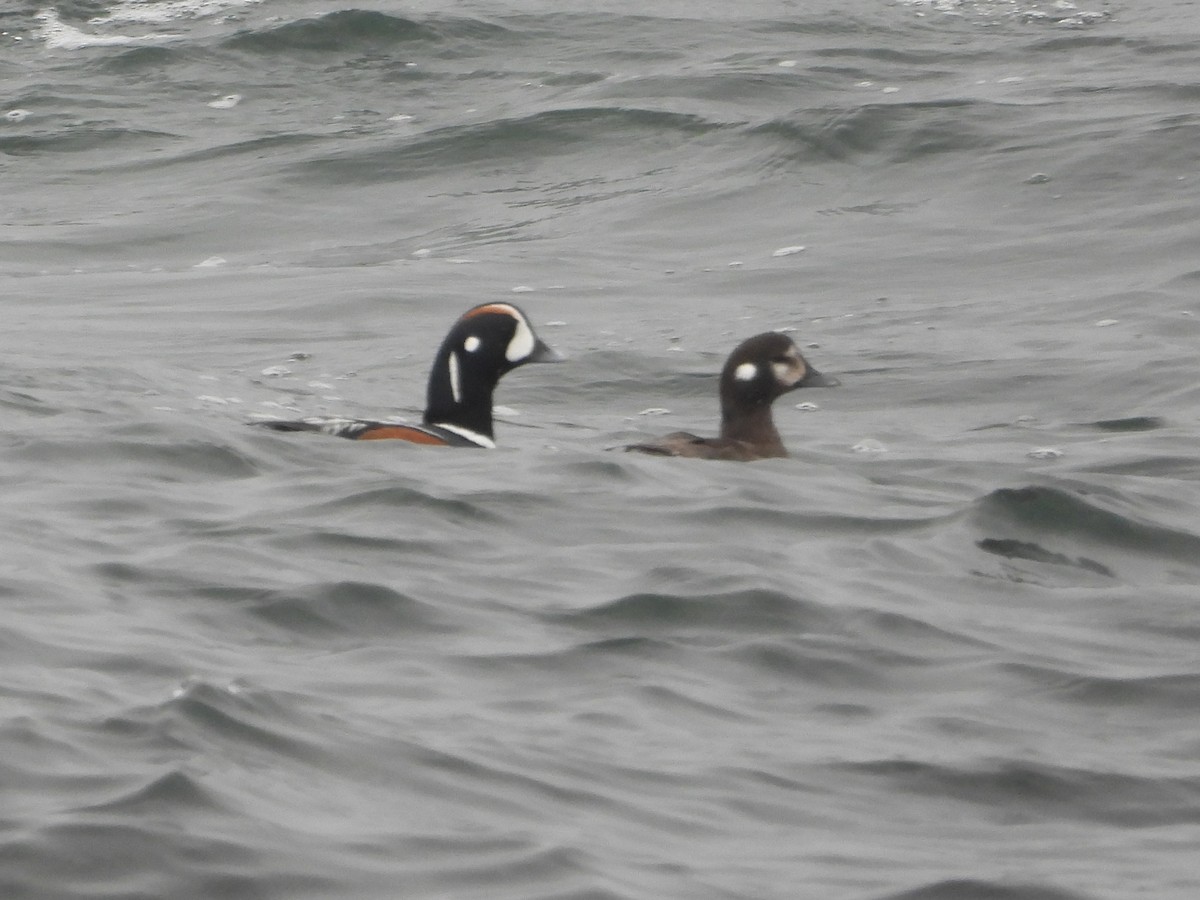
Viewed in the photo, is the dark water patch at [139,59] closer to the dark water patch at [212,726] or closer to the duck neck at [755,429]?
the duck neck at [755,429]

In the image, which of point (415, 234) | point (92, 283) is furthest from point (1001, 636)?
point (415, 234)

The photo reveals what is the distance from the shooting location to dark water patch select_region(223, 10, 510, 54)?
23219mm

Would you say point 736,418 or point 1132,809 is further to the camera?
point 736,418

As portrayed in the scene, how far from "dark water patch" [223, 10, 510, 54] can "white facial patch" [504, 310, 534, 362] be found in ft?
43.2

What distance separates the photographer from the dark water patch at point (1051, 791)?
15.9 feet

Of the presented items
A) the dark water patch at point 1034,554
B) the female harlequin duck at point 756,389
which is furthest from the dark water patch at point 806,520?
the female harlequin duck at point 756,389

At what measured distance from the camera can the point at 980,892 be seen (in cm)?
427

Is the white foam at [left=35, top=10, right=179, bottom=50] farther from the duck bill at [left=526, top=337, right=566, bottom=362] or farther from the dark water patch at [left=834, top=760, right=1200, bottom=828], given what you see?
the dark water patch at [left=834, top=760, right=1200, bottom=828]

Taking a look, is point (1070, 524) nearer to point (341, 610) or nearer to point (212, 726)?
point (341, 610)

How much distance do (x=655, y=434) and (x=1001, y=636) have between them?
17.1 feet

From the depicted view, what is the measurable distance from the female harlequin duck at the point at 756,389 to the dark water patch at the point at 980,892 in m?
5.27

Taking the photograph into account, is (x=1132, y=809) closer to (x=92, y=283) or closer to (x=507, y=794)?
(x=507, y=794)

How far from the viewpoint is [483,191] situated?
1798cm

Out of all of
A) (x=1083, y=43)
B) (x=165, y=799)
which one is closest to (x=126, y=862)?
(x=165, y=799)
